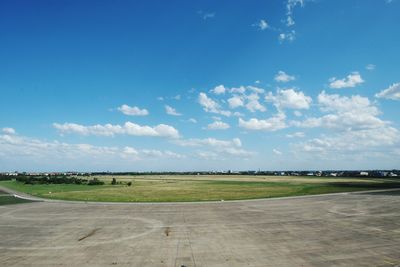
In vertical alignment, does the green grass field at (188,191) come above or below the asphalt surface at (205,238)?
above

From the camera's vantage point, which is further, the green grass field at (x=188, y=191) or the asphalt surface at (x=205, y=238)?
the green grass field at (x=188, y=191)

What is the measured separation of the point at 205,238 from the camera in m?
26.8

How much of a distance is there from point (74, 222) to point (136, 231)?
8709 mm

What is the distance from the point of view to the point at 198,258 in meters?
21.0

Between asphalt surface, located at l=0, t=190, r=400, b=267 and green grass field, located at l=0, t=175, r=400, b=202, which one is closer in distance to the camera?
asphalt surface, located at l=0, t=190, r=400, b=267

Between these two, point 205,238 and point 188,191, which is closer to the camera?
point 205,238

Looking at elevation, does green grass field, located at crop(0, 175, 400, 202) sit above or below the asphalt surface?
above

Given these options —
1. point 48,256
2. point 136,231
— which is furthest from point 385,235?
point 48,256

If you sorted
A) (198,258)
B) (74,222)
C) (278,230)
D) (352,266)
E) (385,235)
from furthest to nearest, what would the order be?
1. (74,222)
2. (278,230)
3. (385,235)
4. (198,258)
5. (352,266)

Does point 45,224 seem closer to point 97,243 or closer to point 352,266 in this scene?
point 97,243

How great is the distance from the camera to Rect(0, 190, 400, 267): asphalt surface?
20594 mm

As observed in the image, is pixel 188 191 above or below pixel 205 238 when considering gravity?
above

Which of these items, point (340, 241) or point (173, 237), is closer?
point (340, 241)

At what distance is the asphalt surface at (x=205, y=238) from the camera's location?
20.6 meters
